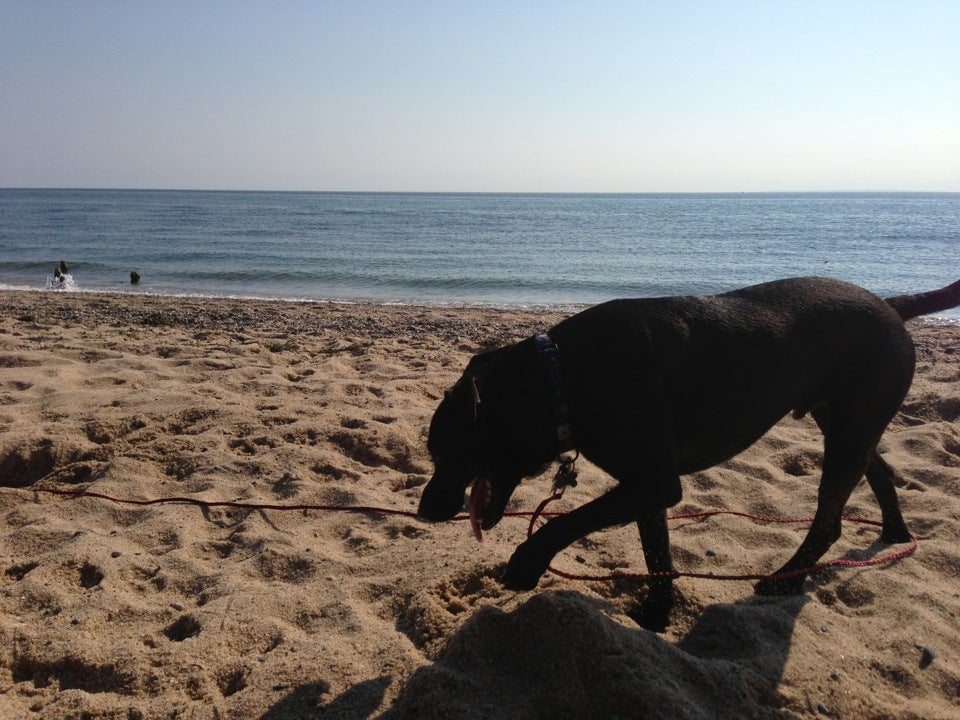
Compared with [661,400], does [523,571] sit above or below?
below

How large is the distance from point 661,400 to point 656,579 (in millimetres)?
973

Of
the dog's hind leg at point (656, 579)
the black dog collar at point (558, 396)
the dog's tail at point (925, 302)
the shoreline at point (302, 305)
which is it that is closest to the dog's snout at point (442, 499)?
the black dog collar at point (558, 396)

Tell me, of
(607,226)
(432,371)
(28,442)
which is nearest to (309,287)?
(432,371)

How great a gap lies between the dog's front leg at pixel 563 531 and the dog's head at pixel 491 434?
26 centimetres

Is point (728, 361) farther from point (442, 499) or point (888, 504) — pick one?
point (888, 504)

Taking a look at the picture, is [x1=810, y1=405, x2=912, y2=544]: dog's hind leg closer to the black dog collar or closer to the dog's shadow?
the dog's shadow

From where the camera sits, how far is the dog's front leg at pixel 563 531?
315cm

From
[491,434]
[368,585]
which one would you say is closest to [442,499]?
[491,434]

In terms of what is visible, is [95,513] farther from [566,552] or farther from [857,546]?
[857,546]

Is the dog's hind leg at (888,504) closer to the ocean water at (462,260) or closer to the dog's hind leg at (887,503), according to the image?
the dog's hind leg at (887,503)

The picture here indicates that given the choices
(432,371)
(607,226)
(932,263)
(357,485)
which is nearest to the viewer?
(357,485)

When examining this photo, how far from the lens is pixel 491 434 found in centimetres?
331

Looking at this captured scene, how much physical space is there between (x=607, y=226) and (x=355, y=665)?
44370 millimetres

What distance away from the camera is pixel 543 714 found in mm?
2658
